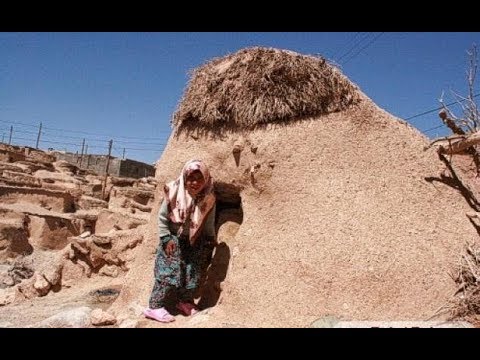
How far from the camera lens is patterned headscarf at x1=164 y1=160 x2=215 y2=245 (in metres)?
3.91

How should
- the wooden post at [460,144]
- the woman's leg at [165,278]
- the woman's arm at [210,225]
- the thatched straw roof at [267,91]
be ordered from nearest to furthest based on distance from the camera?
1. the woman's leg at [165,278]
2. the woman's arm at [210,225]
3. the wooden post at [460,144]
4. the thatched straw roof at [267,91]

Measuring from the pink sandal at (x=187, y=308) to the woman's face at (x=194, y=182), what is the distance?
3.46 feet

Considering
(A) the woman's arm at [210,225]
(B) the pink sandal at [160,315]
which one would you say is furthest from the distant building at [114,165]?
(B) the pink sandal at [160,315]

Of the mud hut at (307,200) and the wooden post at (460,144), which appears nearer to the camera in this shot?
the mud hut at (307,200)

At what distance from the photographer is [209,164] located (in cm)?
450

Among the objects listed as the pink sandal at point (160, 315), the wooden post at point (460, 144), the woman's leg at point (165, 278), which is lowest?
the pink sandal at point (160, 315)

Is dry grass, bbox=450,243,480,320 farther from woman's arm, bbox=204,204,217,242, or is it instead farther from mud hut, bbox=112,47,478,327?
woman's arm, bbox=204,204,217,242

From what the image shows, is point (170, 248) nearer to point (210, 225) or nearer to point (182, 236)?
point (182, 236)

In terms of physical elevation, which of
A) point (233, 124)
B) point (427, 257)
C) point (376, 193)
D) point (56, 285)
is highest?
point (233, 124)

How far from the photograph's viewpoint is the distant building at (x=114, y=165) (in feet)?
86.3

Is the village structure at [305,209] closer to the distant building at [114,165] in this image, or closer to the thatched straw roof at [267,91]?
the thatched straw roof at [267,91]
